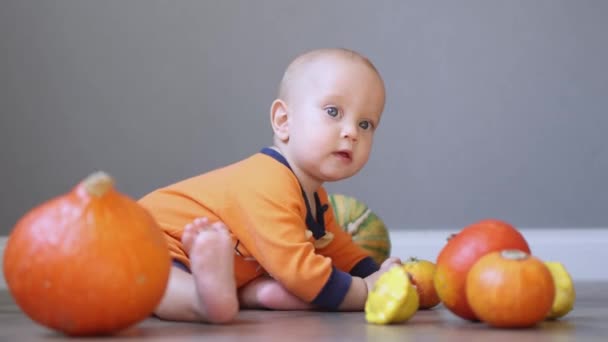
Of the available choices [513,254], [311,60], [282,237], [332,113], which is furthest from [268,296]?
[513,254]

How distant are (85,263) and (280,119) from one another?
33.7 inches

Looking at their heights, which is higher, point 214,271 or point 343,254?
point 214,271

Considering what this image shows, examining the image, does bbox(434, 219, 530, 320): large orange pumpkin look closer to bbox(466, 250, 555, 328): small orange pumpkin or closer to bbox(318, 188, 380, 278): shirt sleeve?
bbox(466, 250, 555, 328): small orange pumpkin

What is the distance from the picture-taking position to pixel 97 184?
1409 millimetres

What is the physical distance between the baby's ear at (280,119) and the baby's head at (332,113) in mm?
17

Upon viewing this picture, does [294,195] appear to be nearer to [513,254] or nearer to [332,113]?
[332,113]

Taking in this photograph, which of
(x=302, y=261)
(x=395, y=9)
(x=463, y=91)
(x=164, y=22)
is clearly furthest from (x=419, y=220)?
(x=302, y=261)

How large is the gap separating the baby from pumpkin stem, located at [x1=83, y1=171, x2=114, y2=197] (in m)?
0.43

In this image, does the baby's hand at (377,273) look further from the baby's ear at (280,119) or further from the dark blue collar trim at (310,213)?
the baby's ear at (280,119)

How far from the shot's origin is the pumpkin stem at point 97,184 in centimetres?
141

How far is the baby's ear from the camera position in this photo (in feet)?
6.97

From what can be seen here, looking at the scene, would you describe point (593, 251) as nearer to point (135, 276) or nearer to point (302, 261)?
point (302, 261)

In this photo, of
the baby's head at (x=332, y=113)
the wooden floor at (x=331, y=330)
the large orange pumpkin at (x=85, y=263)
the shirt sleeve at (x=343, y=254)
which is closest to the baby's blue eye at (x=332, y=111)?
the baby's head at (x=332, y=113)

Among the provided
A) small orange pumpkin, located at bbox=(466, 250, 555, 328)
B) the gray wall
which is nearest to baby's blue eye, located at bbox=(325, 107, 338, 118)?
small orange pumpkin, located at bbox=(466, 250, 555, 328)
